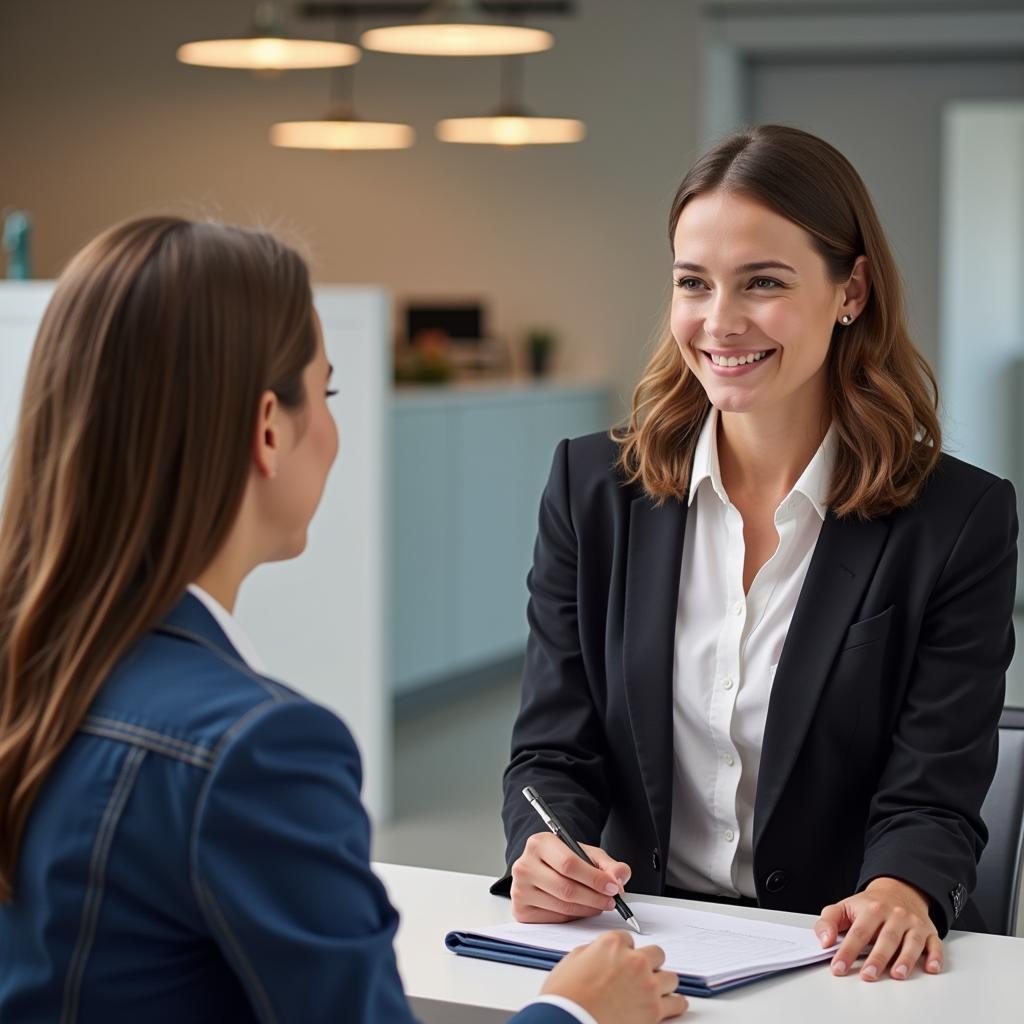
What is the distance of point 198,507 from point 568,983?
487mm

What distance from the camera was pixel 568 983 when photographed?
1251mm

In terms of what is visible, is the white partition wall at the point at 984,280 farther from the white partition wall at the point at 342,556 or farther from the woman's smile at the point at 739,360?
the woman's smile at the point at 739,360

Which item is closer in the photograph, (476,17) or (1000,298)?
(476,17)

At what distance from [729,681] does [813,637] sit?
0.38ft

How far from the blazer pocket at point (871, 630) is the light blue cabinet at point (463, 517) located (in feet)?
12.5

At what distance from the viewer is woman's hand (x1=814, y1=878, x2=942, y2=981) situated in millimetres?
1492

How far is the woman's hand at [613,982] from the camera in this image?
125 centimetres

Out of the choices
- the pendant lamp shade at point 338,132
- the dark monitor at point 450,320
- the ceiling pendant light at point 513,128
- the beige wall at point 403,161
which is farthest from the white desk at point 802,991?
the dark monitor at point 450,320

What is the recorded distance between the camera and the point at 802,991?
1440mm

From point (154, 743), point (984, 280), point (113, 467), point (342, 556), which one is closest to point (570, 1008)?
point (154, 743)

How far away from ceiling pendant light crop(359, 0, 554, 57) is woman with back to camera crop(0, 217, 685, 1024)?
3.86m

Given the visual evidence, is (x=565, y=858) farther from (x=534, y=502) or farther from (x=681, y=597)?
(x=534, y=502)

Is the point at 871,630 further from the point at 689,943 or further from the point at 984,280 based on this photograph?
the point at 984,280

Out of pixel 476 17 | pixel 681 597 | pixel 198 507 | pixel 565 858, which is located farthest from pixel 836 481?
pixel 476 17
